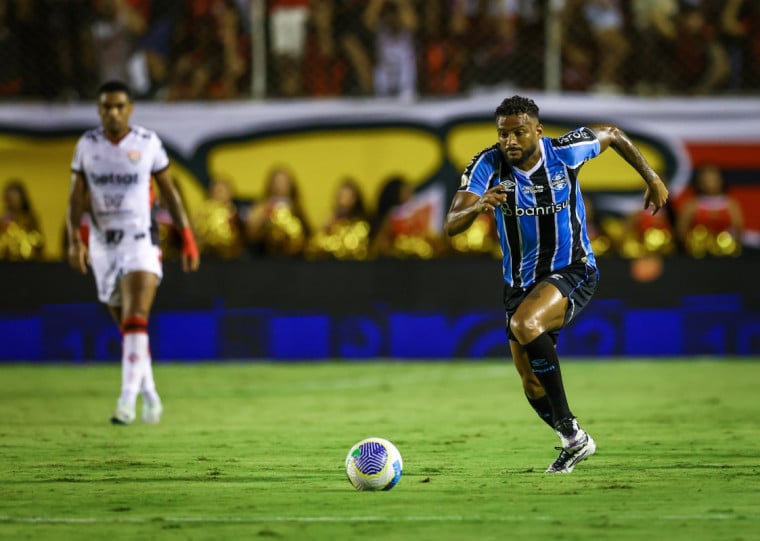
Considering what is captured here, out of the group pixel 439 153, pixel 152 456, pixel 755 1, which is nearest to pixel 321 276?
pixel 439 153

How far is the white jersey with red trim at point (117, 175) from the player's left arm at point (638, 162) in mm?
3690

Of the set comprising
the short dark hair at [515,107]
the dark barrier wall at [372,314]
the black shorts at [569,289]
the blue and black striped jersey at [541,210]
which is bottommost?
the dark barrier wall at [372,314]

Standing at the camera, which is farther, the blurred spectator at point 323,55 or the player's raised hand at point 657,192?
the blurred spectator at point 323,55

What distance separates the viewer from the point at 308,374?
14.3 m

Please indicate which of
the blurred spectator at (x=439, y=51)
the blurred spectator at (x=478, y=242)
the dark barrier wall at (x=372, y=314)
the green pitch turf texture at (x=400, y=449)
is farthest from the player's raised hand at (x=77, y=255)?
the blurred spectator at (x=439, y=51)

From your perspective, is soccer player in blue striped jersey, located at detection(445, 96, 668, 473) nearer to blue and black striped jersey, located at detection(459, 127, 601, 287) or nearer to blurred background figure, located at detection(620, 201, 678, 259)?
blue and black striped jersey, located at detection(459, 127, 601, 287)

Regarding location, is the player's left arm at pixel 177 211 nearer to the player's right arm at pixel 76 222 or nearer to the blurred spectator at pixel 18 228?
the player's right arm at pixel 76 222

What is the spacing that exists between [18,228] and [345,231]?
12.7 feet

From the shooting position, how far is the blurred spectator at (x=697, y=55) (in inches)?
647

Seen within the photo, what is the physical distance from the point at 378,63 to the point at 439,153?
142 cm

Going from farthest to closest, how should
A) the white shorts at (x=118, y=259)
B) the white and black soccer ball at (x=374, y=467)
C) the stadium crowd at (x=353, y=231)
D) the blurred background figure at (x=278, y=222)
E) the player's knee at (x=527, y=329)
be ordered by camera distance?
the blurred background figure at (x=278, y=222)
the stadium crowd at (x=353, y=231)
the white shorts at (x=118, y=259)
the player's knee at (x=527, y=329)
the white and black soccer ball at (x=374, y=467)

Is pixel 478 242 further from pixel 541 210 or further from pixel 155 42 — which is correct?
pixel 541 210

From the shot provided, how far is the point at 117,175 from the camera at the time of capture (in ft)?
32.8

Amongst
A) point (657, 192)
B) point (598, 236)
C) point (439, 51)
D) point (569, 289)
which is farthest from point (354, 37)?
point (569, 289)
